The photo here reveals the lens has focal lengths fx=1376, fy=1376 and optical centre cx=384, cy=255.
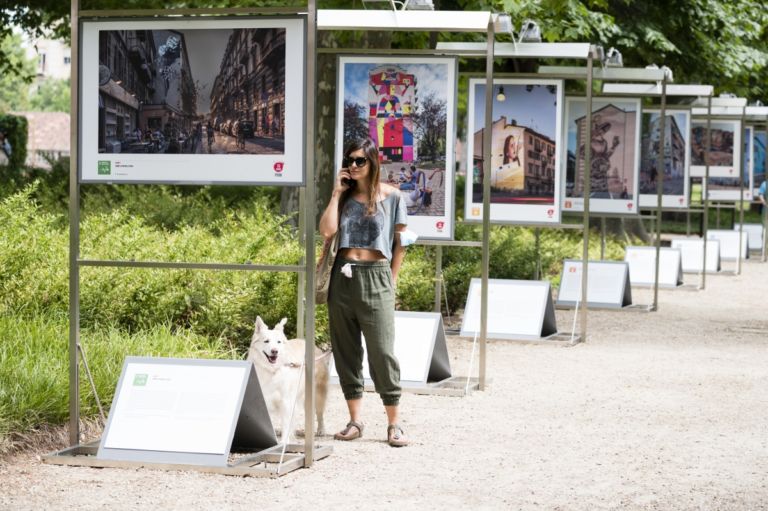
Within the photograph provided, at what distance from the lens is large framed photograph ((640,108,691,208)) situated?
71.9 ft

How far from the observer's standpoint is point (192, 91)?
7.48 m

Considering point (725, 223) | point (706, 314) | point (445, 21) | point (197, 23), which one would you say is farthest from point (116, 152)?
point (725, 223)

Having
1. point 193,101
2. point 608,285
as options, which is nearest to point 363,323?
point 193,101

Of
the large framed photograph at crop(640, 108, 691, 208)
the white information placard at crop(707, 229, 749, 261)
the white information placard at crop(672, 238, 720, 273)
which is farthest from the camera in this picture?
the white information placard at crop(707, 229, 749, 261)

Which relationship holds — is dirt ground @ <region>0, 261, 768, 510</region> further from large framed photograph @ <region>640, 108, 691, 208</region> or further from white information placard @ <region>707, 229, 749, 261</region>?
white information placard @ <region>707, 229, 749, 261</region>

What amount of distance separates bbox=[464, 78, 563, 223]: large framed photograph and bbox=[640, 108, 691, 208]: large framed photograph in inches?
299

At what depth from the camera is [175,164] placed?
7457 mm

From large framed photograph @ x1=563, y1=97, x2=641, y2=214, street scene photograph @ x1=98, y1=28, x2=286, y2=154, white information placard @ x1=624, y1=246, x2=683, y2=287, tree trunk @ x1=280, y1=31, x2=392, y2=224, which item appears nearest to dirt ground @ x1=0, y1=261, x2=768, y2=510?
street scene photograph @ x1=98, y1=28, x2=286, y2=154

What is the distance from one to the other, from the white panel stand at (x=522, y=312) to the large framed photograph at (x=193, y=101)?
267 inches

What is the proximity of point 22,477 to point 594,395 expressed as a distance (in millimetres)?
4919

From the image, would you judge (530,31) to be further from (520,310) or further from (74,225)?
(74,225)

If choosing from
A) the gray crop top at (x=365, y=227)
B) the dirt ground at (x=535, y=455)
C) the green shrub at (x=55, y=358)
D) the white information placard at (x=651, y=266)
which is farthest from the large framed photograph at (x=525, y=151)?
the white information placard at (x=651, y=266)

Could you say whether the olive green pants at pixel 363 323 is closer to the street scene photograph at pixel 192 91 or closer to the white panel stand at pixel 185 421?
the white panel stand at pixel 185 421

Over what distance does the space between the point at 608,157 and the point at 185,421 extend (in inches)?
485
